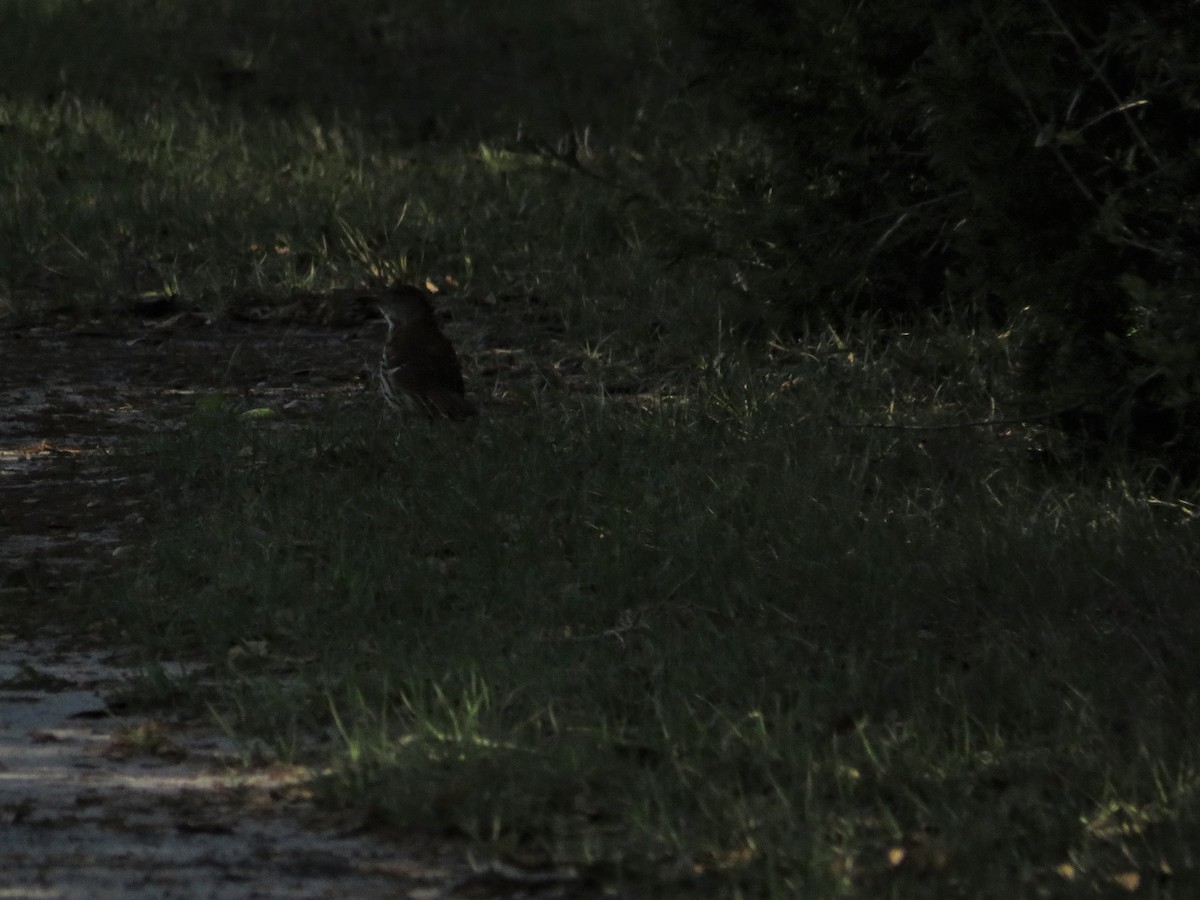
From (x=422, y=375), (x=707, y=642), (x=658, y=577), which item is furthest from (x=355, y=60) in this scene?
(x=707, y=642)

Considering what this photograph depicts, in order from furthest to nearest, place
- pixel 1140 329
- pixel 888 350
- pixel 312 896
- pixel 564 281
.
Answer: pixel 564 281, pixel 888 350, pixel 1140 329, pixel 312 896

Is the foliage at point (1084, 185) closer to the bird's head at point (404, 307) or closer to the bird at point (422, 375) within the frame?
the bird at point (422, 375)

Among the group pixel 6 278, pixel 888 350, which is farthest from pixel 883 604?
pixel 6 278

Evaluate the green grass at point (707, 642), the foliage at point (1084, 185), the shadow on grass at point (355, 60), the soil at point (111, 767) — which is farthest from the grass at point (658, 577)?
the shadow on grass at point (355, 60)

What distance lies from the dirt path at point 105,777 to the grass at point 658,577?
167mm

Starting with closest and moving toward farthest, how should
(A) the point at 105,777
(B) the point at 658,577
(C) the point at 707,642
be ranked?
(A) the point at 105,777 < (C) the point at 707,642 < (B) the point at 658,577

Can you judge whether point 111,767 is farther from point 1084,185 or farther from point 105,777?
point 1084,185

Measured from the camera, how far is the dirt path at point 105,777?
452 cm

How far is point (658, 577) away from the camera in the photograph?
667 centimetres

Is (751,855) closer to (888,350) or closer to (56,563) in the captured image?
(56,563)

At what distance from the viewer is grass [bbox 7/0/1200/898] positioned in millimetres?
4797

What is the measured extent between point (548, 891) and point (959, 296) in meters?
6.14

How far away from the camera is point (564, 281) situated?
11.8 m

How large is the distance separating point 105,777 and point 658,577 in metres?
2.02
